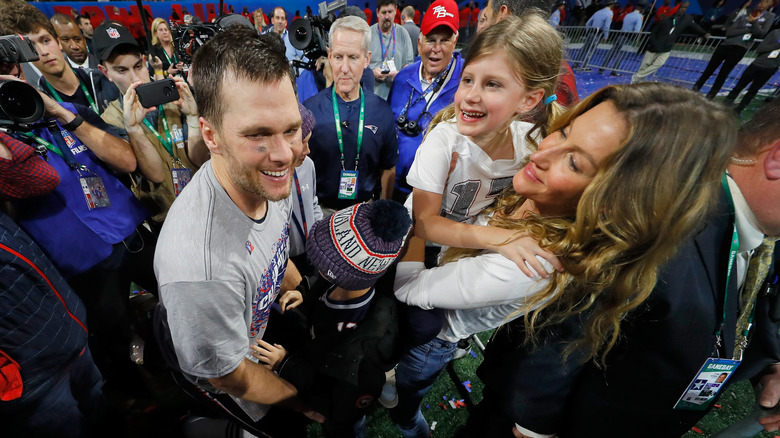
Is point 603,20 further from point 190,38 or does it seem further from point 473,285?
point 473,285

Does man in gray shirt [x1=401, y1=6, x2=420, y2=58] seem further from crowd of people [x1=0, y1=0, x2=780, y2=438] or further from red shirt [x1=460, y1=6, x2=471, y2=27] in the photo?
red shirt [x1=460, y1=6, x2=471, y2=27]

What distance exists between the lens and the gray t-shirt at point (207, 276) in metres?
1.07

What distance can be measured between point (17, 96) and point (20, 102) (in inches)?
1.2

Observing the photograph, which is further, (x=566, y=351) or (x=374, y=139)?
(x=374, y=139)

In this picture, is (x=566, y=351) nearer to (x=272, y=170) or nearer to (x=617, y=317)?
(x=617, y=317)

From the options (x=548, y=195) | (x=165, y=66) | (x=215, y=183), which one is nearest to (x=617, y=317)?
(x=548, y=195)

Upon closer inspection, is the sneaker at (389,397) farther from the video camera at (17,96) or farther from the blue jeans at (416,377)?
the video camera at (17,96)

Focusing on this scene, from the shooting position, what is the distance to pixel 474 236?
4.31ft

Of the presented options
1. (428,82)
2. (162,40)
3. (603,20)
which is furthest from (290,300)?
(603,20)

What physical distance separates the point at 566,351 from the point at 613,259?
1.23ft

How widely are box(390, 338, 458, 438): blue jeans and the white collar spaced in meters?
1.14

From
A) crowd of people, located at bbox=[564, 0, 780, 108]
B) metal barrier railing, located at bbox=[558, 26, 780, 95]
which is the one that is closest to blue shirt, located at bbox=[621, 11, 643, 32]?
crowd of people, located at bbox=[564, 0, 780, 108]

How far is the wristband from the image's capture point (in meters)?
1.77

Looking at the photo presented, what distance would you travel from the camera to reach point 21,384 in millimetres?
1263
